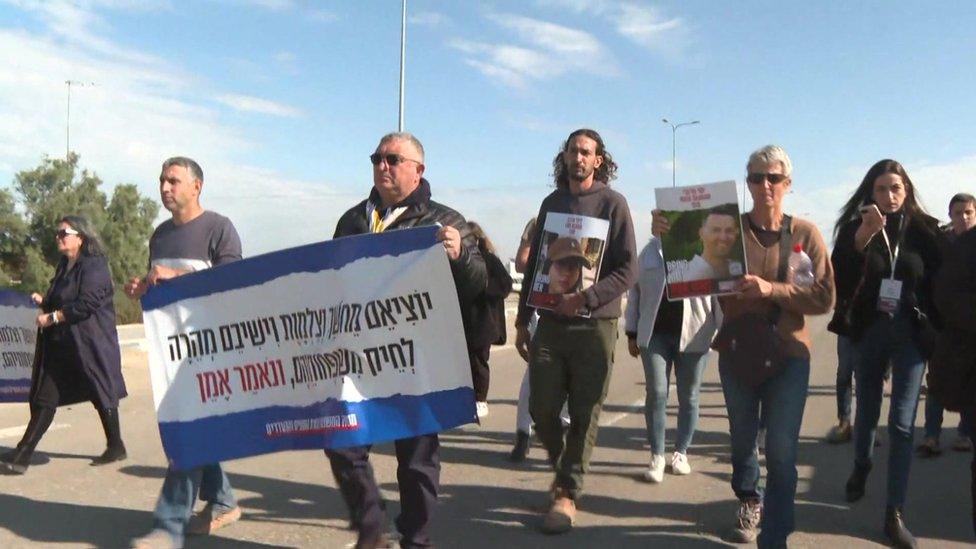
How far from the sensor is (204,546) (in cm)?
479

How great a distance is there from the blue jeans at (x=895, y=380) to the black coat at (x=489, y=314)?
2.04 meters

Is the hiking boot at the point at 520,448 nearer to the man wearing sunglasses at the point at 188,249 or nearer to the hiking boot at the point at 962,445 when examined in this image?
the man wearing sunglasses at the point at 188,249

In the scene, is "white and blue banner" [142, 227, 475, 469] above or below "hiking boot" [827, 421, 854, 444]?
above

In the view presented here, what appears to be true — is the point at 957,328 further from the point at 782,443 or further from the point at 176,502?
the point at 176,502

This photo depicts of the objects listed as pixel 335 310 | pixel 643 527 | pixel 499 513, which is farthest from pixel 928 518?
pixel 335 310

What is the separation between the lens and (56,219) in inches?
1467

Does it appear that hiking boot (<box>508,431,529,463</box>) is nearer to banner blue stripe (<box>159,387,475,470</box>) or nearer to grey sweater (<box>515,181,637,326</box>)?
grey sweater (<box>515,181,637,326</box>)

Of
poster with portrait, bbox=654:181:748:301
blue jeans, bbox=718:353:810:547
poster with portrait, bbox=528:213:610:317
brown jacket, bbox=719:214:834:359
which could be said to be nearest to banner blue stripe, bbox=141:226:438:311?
poster with portrait, bbox=528:213:610:317

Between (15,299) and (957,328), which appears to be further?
(15,299)

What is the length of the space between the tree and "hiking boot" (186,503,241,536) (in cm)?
3236

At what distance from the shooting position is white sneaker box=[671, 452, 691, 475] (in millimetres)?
6430

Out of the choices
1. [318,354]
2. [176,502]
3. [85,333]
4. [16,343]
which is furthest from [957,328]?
[16,343]

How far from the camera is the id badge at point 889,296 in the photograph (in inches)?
195

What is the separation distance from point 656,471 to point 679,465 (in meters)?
0.32
